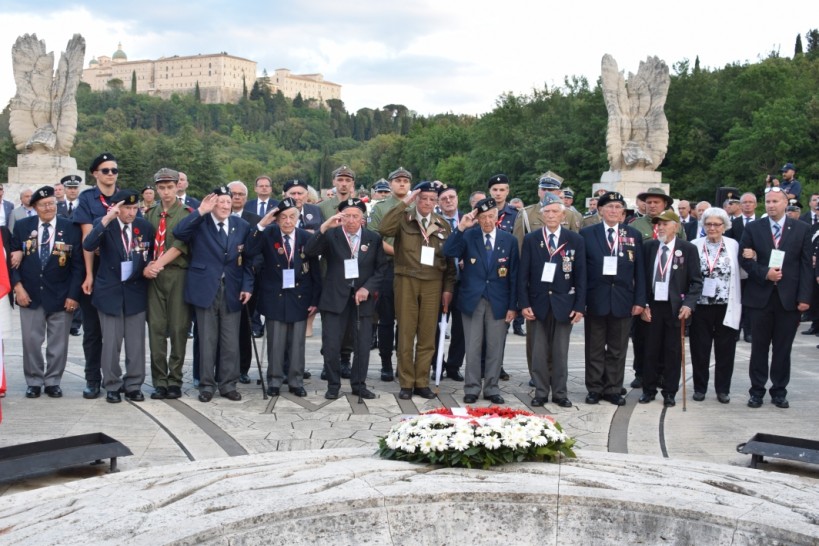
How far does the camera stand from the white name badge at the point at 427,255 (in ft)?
26.4

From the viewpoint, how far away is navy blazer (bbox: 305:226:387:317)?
8.07 meters

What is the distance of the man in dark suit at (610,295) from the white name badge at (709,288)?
62cm

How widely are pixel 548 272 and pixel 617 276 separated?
66 centimetres

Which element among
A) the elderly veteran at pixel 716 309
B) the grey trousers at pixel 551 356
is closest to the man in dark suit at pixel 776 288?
the elderly veteran at pixel 716 309

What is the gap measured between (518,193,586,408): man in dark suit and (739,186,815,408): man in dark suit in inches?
64.1

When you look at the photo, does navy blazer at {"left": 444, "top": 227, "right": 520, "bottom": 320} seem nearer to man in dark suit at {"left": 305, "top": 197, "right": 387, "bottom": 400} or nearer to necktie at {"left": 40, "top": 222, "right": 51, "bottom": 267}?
man in dark suit at {"left": 305, "top": 197, "right": 387, "bottom": 400}

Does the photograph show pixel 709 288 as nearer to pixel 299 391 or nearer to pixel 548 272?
pixel 548 272

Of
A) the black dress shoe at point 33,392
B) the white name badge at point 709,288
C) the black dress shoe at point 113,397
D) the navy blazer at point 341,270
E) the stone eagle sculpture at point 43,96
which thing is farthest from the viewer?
the stone eagle sculpture at point 43,96

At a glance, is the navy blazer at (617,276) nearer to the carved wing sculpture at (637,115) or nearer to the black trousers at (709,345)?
the black trousers at (709,345)

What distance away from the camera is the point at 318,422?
710 centimetres

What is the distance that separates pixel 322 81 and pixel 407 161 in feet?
378

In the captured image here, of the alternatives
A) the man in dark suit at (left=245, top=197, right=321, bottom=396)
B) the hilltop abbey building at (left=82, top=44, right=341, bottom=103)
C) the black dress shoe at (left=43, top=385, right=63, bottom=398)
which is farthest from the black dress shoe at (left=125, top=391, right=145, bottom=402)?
the hilltop abbey building at (left=82, top=44, right=341, bottom=103)

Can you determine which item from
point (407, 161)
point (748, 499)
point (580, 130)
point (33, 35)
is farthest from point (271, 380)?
point (407, 161)

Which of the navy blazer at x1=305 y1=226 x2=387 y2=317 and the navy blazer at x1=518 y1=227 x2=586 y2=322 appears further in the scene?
the navy blazer at x1=305 y1=226 x2=387 y2=317
